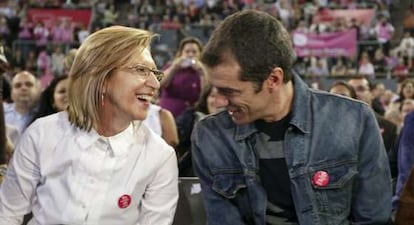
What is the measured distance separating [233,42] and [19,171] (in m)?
0.85

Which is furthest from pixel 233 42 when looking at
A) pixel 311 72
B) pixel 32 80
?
pixel 311 72

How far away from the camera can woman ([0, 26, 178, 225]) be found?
2318mm

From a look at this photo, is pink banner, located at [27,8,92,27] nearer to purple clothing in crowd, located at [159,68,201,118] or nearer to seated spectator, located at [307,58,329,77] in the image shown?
seated spectator, located at [307,58,329,77]

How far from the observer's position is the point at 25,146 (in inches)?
94.1

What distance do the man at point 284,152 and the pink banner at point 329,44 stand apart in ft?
39.1

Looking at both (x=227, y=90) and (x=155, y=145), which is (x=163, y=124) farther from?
(x=227, y=90)

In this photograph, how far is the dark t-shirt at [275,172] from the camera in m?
2.27

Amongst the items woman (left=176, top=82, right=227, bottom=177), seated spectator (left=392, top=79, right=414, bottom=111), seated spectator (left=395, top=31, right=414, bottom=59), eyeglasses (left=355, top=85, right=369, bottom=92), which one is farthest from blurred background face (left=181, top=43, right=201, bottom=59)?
seated spectator (left=395, top=31, right=414, bottom=59)

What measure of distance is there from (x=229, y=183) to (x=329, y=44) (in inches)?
481

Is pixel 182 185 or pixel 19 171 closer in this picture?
Answer: pixel 19 171

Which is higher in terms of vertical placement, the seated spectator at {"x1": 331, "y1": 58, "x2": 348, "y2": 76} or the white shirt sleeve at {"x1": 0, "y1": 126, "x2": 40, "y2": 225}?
the white shirt sleeve at {"x1": 0, "y1": 126, "x2": 40, "y2": 225}

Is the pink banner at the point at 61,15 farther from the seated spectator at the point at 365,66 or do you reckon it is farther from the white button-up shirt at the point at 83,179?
the white button-up shirt at the point at 83,179

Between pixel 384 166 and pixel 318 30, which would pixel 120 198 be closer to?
pixel 384 166

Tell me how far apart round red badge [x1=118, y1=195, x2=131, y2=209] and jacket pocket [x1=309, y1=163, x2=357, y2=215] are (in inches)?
23.8
